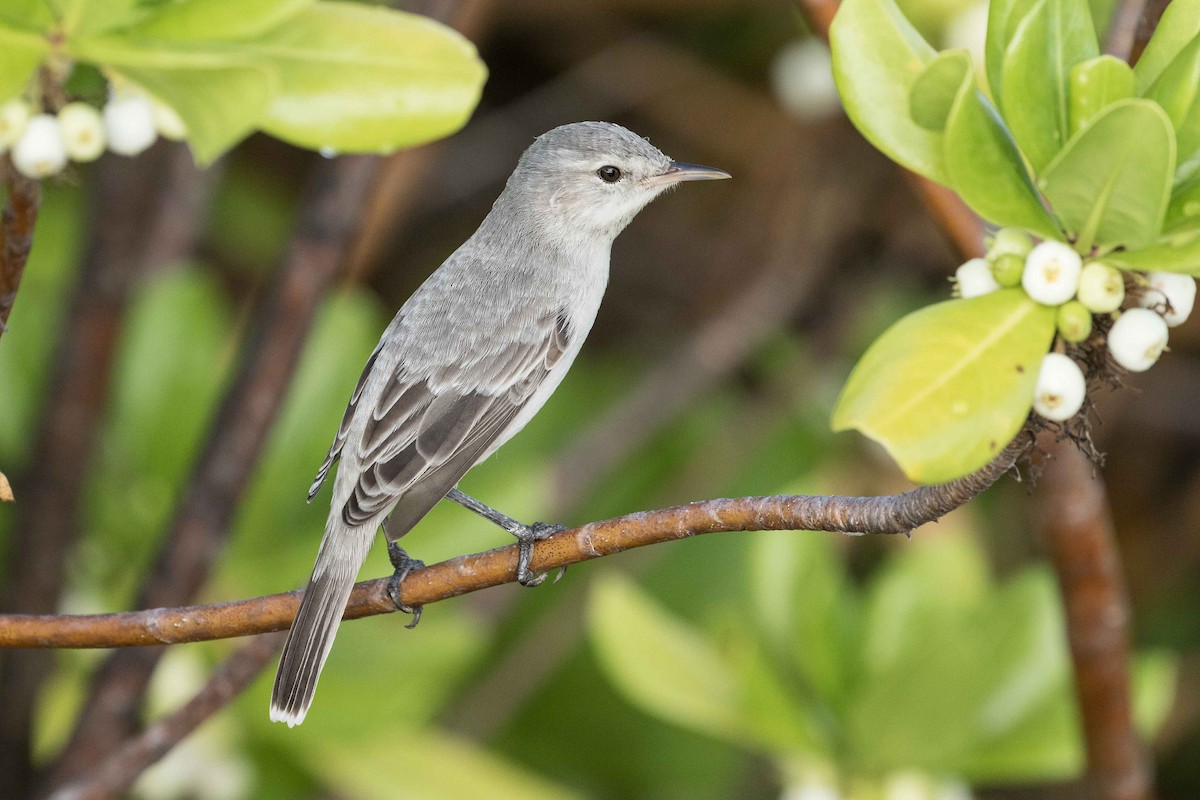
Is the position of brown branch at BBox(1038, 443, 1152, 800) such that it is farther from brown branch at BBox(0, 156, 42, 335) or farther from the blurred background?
brown branch at BBox(0, 156, 42, 335)

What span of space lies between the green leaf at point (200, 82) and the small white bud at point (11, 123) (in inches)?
5.3

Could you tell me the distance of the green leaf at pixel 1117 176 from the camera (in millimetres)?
1169

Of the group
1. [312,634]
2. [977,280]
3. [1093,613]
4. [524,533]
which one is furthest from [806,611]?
[977,280]

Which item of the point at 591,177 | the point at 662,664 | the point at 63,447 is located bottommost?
the point at 63,447

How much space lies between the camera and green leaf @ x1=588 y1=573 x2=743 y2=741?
2.64 metres

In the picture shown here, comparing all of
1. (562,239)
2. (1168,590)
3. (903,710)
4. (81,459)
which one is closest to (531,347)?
(562,239)

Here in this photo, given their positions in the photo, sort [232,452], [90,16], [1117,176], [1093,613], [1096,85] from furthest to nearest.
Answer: [232,452], [1093,613], [90,16], [1096,85], [1117,176]

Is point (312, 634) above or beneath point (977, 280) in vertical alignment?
beneath

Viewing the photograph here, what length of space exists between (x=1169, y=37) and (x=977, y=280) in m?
0.33

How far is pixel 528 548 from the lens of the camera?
1690 mm

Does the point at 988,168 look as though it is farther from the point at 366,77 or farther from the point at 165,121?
the point at 165,121

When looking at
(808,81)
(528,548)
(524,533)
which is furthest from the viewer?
(808,81)

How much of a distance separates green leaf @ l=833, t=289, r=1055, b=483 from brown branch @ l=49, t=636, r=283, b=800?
48.0 inches

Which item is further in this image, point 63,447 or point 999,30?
point 63,447
